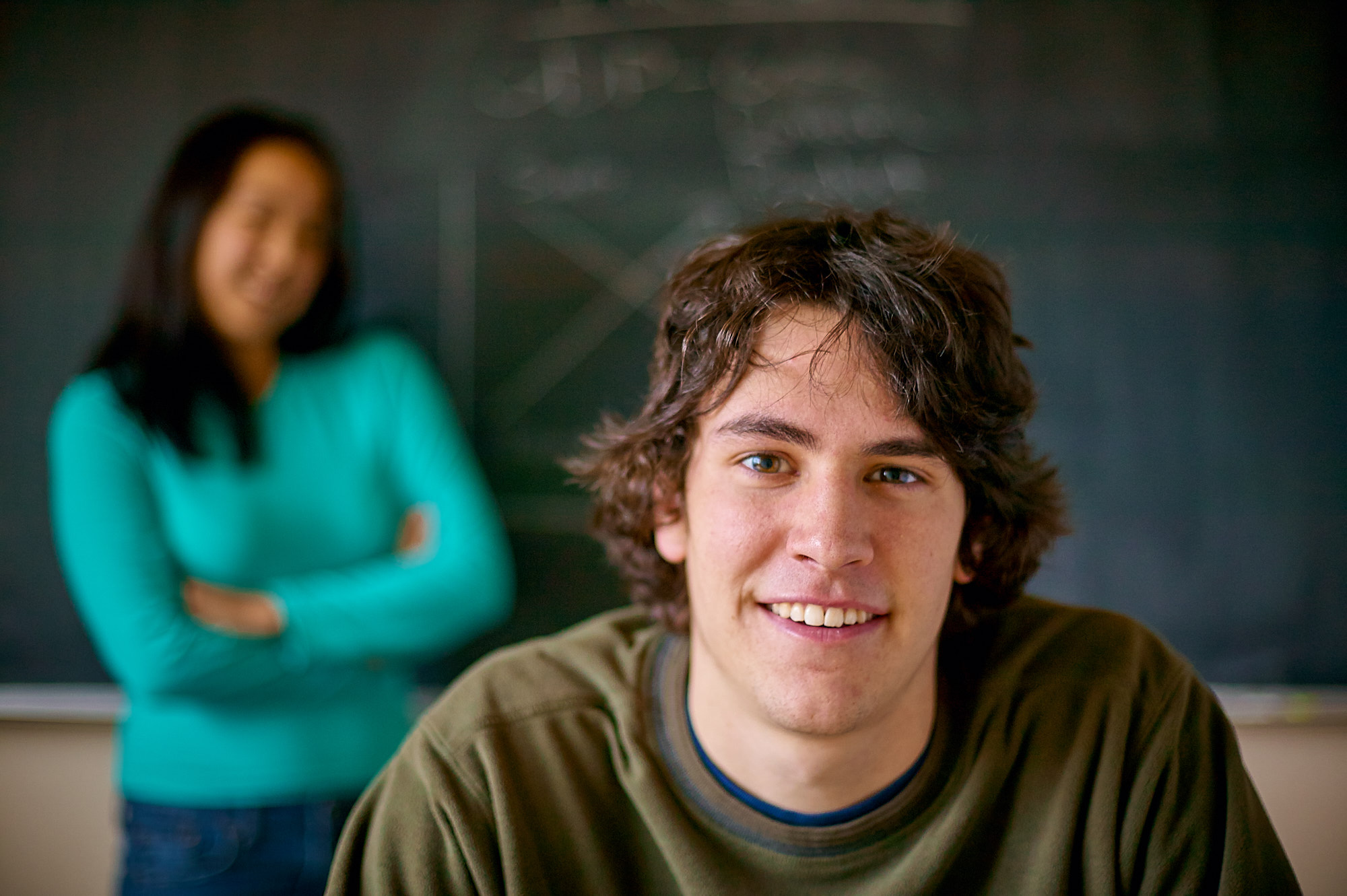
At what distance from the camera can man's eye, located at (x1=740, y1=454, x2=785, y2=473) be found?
1.12 meters

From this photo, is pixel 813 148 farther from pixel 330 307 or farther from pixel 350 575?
pixel 350 575

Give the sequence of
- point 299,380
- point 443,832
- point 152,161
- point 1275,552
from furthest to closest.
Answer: point 152,161
point 1275,552
point 299,380
point 443,832

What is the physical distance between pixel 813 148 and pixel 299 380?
123cm

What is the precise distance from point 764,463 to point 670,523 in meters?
0.23

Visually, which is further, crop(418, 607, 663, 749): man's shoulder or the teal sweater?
the teal sweater

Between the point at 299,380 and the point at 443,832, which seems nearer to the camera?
the point at 443,832

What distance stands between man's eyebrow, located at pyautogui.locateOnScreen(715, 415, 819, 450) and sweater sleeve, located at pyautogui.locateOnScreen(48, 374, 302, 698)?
3.44 ft

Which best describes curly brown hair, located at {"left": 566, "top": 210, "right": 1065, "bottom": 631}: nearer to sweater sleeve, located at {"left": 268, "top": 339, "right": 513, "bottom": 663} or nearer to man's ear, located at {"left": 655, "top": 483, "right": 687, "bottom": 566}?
man's ear, located at {"left": 655, "top": 483, "right": 687, "bottom": 566}

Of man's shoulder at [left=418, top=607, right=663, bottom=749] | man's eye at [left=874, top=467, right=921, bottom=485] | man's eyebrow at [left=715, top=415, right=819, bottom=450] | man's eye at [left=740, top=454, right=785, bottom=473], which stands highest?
man's eyebrow at [left=715, top=415, right=819, bottom=450]

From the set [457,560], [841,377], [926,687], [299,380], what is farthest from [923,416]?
[299,380]

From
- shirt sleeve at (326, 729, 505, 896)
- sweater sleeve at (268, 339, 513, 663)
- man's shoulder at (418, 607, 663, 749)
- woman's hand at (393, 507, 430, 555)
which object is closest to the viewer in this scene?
shirt sleeve at (326, 729, 505, 896)

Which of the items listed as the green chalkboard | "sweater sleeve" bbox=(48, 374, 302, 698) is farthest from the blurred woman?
the green chalkboard

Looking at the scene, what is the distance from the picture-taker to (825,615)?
107 centimetres

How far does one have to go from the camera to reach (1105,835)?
110cm
